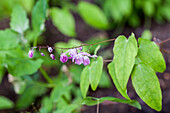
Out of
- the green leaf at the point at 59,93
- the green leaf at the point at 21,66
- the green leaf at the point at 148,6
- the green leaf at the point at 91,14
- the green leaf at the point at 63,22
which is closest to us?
the green leaf at the point at 21,66

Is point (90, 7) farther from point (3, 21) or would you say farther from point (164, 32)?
point (3, 21)

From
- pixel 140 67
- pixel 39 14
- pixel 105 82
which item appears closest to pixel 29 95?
pixel 105 82

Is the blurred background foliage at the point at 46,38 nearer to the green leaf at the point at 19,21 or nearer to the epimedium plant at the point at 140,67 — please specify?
the green leaf at the point at 19,21

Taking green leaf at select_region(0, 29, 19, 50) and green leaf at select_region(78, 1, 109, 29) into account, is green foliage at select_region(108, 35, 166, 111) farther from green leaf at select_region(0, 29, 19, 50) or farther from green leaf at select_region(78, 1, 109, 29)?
green leaf at select_region(78, 1, 109, 29)

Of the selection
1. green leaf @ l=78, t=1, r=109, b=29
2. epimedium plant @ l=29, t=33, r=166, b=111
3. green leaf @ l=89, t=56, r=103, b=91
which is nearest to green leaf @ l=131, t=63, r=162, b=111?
epimedium plant @ l=29, t=33, r=166, b=111

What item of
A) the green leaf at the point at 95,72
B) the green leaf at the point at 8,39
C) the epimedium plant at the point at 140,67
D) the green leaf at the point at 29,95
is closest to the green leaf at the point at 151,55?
the epimedium plant at the point at 140,67

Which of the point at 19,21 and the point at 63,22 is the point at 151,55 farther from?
the point at 63,22
